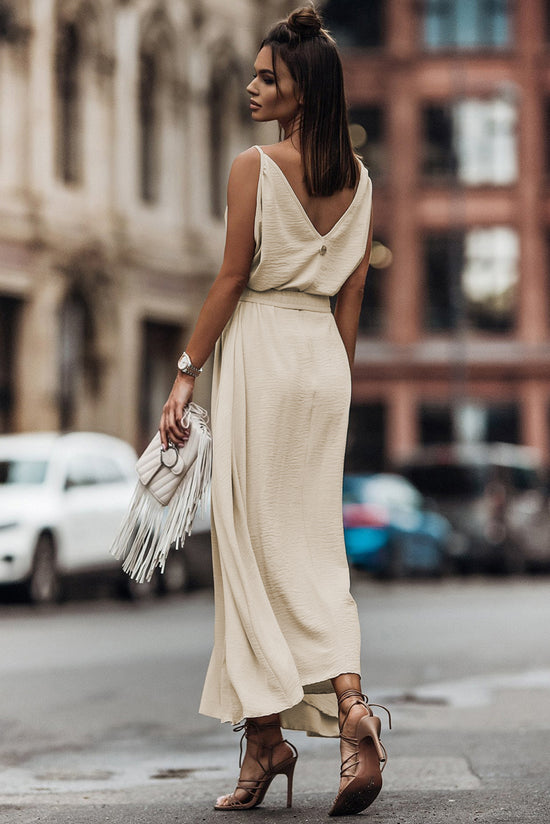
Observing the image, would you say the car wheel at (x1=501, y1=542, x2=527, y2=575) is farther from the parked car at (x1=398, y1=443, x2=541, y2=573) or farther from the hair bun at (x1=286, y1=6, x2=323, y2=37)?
the hair bun at (x1=286, y1=6, x2=323, y2=37)

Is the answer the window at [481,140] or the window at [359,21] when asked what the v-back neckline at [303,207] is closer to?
the window at [481,140]

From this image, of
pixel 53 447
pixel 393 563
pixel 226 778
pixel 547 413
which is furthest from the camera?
pixel 547 413

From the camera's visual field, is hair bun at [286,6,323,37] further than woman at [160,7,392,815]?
Yes

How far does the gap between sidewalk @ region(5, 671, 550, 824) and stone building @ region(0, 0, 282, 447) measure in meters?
20.0

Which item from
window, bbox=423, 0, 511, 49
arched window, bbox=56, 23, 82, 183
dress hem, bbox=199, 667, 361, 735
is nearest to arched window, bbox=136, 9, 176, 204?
arched window, bbox=56, 23, 82, 183

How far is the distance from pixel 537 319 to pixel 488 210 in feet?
10.8

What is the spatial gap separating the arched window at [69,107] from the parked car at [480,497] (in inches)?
293

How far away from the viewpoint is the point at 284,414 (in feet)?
15.6

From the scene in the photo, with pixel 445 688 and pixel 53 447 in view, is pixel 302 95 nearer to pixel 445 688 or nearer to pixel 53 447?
pixel 445 688

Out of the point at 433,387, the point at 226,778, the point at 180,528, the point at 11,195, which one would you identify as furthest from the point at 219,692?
the point at 433,387

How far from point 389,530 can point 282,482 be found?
17387 millimetres

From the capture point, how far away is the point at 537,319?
4819cm

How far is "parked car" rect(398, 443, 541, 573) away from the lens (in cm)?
2434

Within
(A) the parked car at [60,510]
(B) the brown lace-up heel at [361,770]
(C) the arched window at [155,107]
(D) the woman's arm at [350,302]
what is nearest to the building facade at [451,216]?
(C) the arched window at [155,107]
